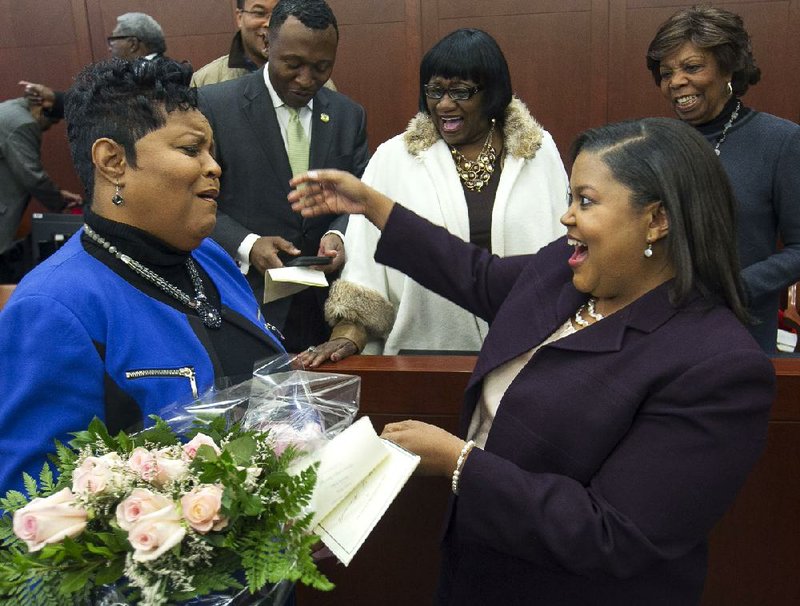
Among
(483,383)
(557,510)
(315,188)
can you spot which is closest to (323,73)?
(315,188)

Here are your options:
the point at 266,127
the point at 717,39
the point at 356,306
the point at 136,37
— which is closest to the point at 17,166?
the point at 136,37

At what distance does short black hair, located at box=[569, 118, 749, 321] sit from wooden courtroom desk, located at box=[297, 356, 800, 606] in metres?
0.84

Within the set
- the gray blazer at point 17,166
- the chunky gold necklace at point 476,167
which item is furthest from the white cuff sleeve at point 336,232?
the gray blazer at point 17,166

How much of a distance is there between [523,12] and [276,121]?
2986 mm

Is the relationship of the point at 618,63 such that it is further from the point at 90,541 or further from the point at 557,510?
the point at 90,541

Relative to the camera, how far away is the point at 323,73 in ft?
9.73

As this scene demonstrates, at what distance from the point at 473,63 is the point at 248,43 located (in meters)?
1.60

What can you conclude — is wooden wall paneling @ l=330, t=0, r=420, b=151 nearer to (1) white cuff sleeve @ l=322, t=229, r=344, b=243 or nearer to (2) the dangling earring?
(1) white cuff sleeve @ l=322, t=229, r=344, b=243

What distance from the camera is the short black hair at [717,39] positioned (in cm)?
262

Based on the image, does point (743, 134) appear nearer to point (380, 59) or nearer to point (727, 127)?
point (727, 127)

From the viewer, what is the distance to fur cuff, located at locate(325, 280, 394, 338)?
248 centimetres

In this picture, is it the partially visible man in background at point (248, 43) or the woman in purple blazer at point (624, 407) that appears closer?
the woman in purple blazer at point (624, 407)

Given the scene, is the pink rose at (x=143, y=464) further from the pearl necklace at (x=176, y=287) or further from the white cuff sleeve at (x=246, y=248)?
the white cuff sleeve at (x=246, y=248)

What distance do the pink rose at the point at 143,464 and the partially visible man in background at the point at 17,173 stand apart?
468 cm
